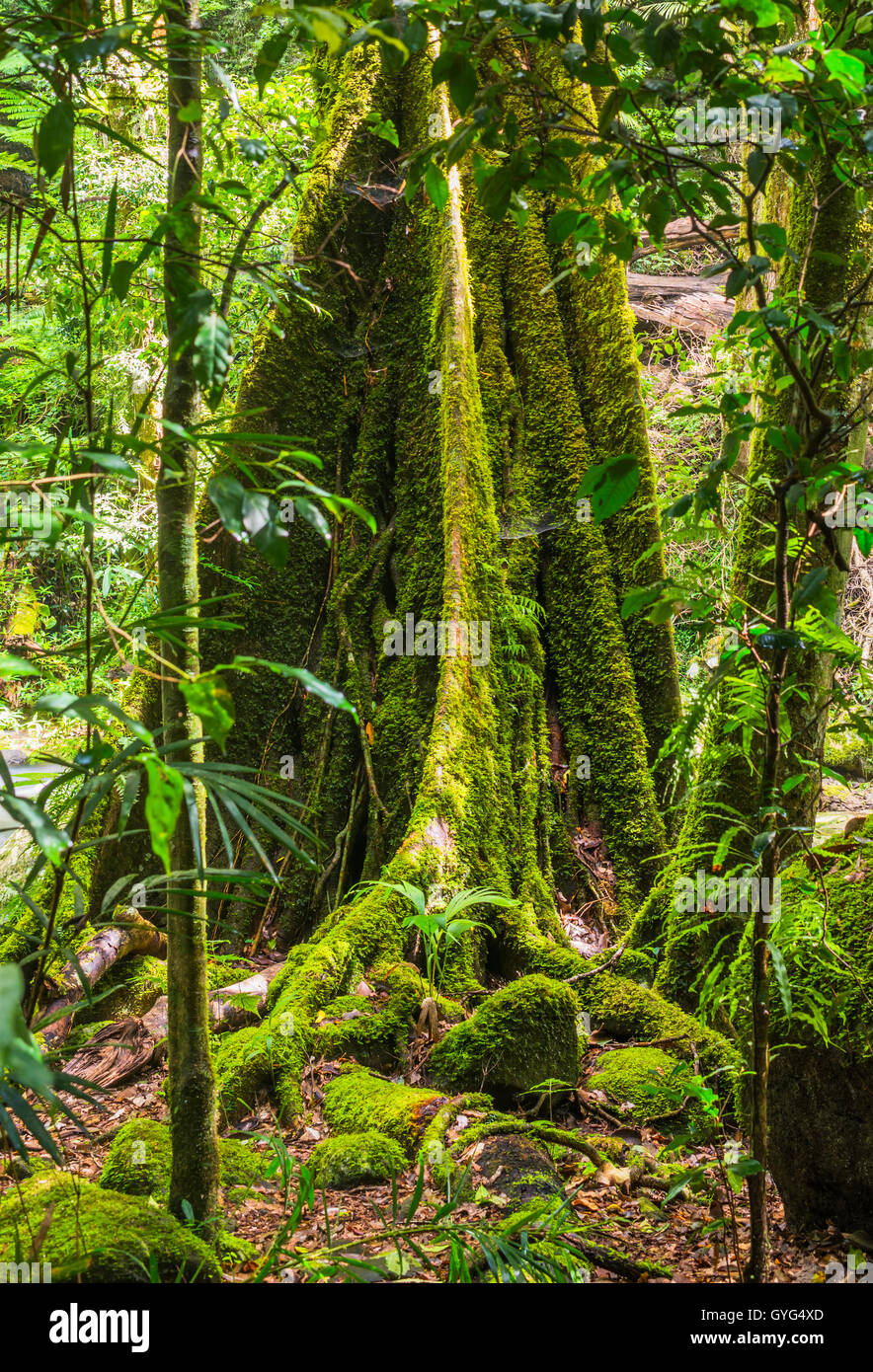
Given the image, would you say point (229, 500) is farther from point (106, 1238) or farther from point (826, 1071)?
point (826, 1071)

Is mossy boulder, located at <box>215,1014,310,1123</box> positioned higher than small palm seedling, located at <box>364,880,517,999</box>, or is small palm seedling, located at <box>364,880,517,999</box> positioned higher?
small palm seedling, located at <box>364,880,517,999</box>

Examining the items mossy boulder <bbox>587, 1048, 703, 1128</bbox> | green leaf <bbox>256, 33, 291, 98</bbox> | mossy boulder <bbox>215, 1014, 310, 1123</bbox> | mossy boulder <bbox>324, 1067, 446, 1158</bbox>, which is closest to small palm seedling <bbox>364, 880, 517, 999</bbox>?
mossy boulder <bbox>324, 1067, 446, 1158</bbox>

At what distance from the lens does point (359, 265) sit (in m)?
5.55

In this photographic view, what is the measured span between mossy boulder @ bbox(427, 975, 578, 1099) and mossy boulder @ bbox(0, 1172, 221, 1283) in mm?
1353

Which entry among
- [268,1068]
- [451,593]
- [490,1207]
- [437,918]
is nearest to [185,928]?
[490,1207]

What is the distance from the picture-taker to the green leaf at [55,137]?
1.29 meters

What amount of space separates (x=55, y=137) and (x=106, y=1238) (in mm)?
2037

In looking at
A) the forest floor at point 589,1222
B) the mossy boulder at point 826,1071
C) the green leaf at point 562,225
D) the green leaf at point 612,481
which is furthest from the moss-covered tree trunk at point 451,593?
the green leaf at point 562,225

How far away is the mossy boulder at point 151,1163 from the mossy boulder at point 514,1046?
78cm

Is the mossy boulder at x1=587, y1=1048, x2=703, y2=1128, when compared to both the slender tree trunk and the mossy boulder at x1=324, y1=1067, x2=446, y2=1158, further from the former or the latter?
the slender tree trunk

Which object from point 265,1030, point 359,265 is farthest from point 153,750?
point 359,265

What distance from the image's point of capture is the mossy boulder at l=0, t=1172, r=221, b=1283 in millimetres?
1845

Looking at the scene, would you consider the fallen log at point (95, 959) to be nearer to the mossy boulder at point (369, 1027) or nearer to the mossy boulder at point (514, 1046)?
the mossy boulder at point (369, 1027)

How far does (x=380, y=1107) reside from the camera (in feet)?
9.73
